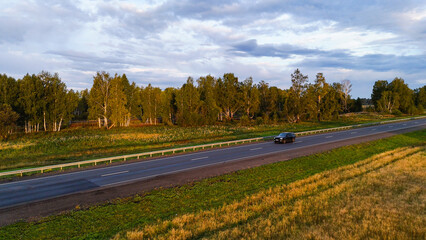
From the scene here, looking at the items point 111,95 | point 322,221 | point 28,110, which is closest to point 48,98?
point 28,110

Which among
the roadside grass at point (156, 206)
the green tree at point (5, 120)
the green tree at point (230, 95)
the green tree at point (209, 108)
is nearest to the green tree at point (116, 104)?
the green tree at point (5, 120)

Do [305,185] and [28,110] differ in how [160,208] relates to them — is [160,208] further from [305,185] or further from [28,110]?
[28,110]

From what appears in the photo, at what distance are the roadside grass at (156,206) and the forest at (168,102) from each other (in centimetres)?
4710

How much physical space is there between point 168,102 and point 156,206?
239 feet

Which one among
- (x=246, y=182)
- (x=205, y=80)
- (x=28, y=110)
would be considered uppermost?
(x=205, y=80)

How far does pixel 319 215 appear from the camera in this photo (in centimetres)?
982

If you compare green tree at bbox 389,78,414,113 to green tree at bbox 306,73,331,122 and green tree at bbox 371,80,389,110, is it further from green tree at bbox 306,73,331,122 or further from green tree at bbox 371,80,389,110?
green tree at bbox 306,73,331,122

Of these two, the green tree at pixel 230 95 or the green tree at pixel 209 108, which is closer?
the green tree at pixel 209 108

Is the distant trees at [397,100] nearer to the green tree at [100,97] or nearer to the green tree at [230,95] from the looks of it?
the green tree at [230,95]

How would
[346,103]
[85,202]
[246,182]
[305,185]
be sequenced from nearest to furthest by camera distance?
[85,202]
[305,185]
[246,182]
[346,103]

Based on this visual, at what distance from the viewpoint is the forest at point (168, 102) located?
58.6 m

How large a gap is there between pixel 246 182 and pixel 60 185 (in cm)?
1185

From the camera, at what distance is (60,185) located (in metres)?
15.9

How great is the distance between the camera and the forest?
58.6 meters
